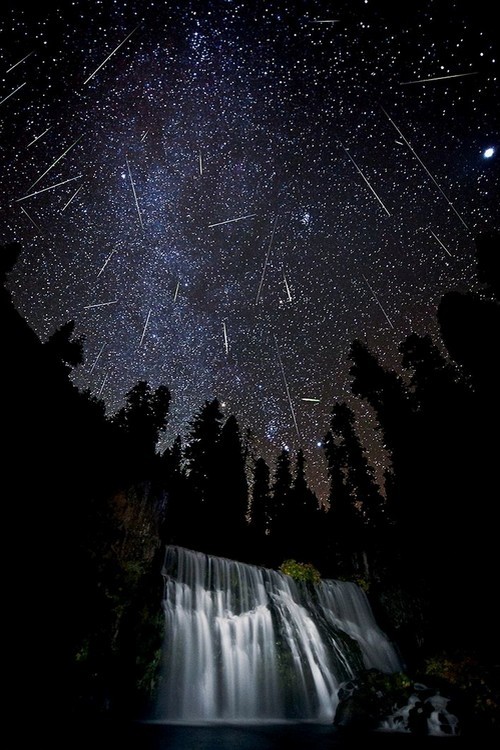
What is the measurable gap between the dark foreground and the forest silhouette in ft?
5.55

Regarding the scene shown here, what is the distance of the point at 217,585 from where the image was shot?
15781mm

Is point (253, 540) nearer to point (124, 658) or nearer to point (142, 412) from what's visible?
point (142, 412)

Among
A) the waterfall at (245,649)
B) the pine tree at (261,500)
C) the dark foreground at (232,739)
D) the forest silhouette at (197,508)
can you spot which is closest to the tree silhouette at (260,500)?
the pine tree at (261,500)

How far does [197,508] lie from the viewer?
34.0 m

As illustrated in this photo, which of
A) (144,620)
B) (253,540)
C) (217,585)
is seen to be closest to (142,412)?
(253,540)

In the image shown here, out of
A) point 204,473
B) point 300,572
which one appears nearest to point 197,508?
point 204,473

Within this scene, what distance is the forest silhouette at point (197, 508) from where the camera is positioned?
8.89 metres

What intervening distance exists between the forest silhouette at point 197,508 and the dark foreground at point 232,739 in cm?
169

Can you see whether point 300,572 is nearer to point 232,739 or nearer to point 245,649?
point 245,649

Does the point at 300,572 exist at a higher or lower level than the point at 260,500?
lower

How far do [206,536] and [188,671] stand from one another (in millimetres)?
20808

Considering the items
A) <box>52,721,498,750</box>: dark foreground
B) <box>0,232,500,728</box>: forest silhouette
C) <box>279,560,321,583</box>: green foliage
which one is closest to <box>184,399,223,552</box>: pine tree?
<box>0,232,500,728</box>: forest silhouette

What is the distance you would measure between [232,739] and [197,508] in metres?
26.6

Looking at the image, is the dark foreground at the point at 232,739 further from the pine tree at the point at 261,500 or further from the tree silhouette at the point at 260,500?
the pine tree at the point at 261,500
